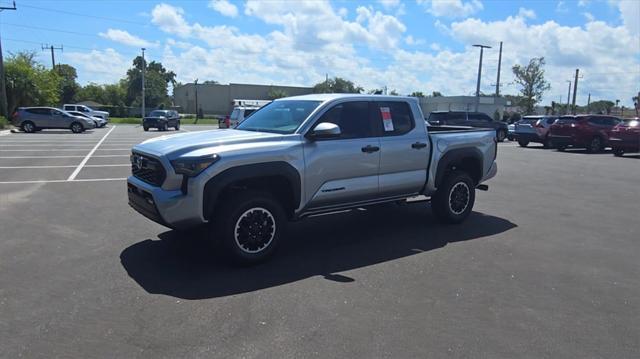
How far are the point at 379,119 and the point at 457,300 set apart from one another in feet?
9.19

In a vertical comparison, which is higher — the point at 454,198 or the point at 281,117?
the point at 281,117

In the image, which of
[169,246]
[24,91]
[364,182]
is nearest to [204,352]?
[169,246]

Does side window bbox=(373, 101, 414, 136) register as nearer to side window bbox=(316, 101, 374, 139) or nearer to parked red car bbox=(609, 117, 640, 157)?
side window bbox=(316, 101, 374, 139)

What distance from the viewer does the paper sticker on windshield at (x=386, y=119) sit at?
21.8 feet

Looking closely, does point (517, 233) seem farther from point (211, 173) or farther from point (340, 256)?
point (211, 173)

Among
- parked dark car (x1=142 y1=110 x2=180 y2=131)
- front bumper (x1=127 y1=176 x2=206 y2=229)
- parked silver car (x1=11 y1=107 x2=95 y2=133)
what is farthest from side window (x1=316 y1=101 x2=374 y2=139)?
parked dark car (x1=142 y1=110 x2=180 y2=131)

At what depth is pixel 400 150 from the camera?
6.68m

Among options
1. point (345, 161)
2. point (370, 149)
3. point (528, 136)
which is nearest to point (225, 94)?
point (528, 136)

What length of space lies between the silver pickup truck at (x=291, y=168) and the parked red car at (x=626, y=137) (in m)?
17.4

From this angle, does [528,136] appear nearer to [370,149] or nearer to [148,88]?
[370,149]

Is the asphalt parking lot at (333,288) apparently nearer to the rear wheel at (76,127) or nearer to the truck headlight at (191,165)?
the truck headlight at (191,165)

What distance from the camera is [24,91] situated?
40.9m

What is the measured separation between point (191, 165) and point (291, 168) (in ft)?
3.70

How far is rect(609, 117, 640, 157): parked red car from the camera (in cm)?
2108
